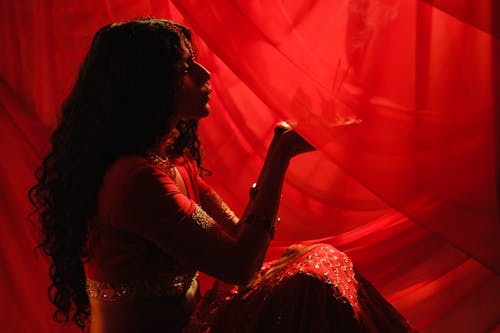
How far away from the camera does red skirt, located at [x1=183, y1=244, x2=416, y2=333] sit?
111cm

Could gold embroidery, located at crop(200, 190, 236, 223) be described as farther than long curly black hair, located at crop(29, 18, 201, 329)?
Yes

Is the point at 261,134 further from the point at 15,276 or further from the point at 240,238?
the point at 15,276

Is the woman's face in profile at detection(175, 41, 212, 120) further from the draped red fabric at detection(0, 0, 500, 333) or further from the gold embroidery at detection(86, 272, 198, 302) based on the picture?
the gold embroidery at detection(86, 272, 198, 302)

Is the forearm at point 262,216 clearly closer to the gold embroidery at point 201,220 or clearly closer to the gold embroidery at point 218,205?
the gold embroidery at point 201,220

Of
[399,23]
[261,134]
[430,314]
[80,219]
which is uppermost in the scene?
[399,23]

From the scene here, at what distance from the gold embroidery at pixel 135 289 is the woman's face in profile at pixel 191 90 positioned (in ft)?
1.11

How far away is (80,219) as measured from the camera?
4.10 feet

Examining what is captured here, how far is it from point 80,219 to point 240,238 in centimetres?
33

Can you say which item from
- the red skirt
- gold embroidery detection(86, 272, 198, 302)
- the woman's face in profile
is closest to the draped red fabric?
the woman's face in profile

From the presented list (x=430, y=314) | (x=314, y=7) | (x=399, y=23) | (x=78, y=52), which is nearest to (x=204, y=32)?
(x=314, y=7)

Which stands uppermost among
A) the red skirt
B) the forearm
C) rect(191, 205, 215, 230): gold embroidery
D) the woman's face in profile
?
the woman's face in profile

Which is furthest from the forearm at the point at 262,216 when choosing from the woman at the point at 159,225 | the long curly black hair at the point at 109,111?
the long curly black hair at the point at 109,111

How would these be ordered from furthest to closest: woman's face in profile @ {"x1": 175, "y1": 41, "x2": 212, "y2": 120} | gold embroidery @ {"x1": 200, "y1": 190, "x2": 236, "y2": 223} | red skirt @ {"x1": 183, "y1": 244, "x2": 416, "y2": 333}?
gold embroidery @ {"x1": 200, "y1": 190, "x2": 236, "y2": 223}, woman's face in profile @ {"x1": 175, "y1": 41, "x2": 212, "y2": 120}, red skirt @ {"x1": 183, "y1": 244, "x2": 416, "y2": 333}

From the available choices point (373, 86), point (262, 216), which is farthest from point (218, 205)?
point (373, 86)
